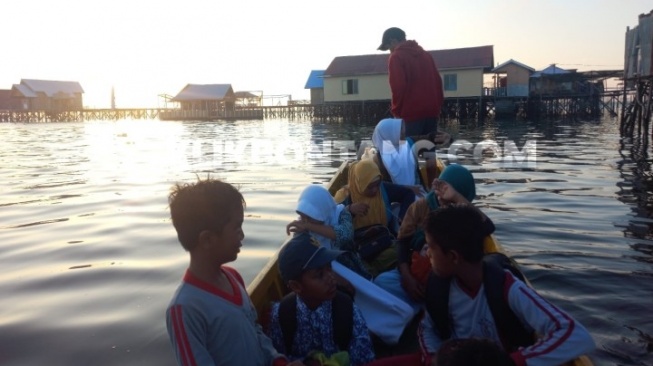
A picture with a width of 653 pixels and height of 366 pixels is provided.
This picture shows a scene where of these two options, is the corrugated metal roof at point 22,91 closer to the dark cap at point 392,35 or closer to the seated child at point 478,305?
the dark cap at point 392,35

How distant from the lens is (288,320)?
295 centimetres

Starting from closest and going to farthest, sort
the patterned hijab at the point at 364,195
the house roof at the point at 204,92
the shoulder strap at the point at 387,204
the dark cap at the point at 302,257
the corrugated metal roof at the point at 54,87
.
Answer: the dark cap at the point at 302,257 < the patterned hijab at the point at 364,195 < the shoulder strap at the point at 387,204 < the house roof at the point at 204,92 < the corrugated metal roof at the point at 54,87

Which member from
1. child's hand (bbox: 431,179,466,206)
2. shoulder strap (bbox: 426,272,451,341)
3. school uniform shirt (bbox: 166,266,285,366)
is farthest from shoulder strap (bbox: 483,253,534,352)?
school uniform shirt (bbox: 166,266,285,366)

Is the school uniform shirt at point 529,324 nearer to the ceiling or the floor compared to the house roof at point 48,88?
nearer to the floor

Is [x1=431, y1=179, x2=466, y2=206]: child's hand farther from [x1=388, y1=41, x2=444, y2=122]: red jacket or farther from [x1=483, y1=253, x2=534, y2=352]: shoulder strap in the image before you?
[x1=388, y1=41, x2=444, y2=122]: red jacket

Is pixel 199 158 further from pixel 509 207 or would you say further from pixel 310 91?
pixel 310 91

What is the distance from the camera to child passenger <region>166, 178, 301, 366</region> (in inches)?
81.5

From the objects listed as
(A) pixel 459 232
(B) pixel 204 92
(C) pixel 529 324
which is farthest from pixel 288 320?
(B) pixel 204 92

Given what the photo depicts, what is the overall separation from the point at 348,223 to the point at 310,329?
117cm

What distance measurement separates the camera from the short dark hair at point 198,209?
2.15 meters

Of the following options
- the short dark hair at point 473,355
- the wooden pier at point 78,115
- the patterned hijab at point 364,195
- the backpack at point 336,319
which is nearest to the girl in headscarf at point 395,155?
the patterned hijab at point 364,195

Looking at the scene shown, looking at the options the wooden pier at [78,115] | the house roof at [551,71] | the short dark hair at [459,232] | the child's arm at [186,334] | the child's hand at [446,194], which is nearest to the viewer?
the child's arm at [186,334]

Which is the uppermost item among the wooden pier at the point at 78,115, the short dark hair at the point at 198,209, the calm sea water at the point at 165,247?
the wooden pier at the point at 78,115

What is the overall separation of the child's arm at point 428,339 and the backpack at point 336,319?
39 cm
